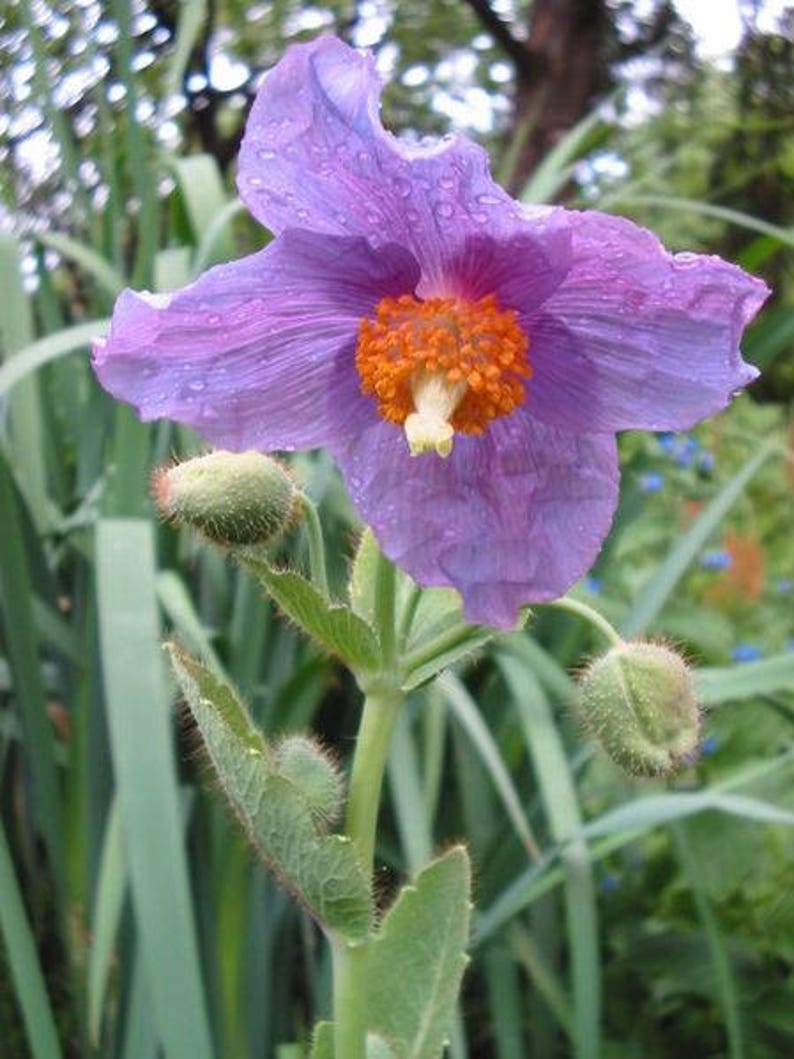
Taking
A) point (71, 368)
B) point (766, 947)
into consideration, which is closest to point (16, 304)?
point (71, 368)

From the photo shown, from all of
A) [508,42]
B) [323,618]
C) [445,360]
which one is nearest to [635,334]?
[445,360]

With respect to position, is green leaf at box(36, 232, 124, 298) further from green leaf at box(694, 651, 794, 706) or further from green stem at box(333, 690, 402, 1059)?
green stem at box(333, 690, 402, 1059)

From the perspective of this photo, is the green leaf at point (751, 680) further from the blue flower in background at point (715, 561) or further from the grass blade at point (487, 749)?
the blue flower in background at point (715, 561)

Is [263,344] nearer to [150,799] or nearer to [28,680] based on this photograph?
[150,799]

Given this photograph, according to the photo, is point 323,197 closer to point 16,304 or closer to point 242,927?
point 242,927

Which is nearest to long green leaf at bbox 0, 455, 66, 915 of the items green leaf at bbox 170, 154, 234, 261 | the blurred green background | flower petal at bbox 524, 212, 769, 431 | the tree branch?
the blurred green background

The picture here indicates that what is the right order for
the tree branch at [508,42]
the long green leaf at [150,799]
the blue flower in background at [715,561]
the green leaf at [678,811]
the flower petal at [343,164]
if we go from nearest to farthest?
the flower petal at [343,164]
the long green leaf at [150,799]
the green leaf at [678,811]
the blue flower in background at [715,561]
the tree branch at [508,42]

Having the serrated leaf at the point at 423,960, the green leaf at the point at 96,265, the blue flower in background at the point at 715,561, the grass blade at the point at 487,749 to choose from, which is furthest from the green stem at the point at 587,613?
the blue flower in background at the point at 715,561
